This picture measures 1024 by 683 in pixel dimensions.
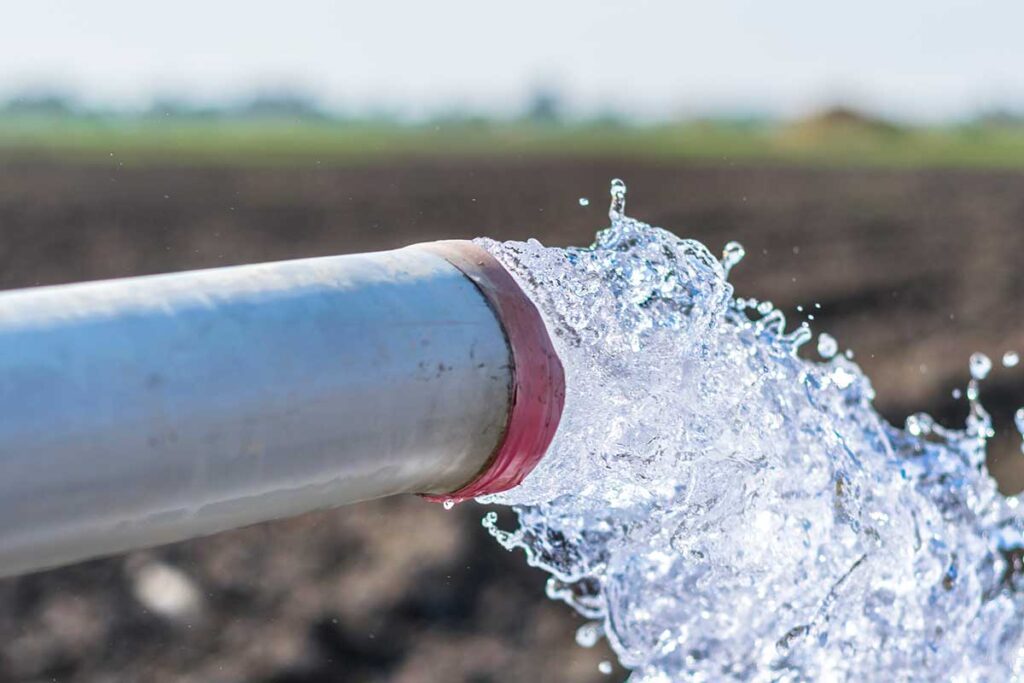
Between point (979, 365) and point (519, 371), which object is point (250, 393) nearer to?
point (519, 371)

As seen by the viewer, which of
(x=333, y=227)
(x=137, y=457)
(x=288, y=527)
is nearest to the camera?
(x=137, y=457)

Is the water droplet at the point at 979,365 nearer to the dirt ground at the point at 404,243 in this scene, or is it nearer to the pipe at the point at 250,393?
the dirt ground at the point at 404,243

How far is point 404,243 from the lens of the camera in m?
12.0

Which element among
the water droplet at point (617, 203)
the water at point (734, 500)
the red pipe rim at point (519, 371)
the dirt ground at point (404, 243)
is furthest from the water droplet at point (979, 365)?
the red pipe rim at point (519, 371)

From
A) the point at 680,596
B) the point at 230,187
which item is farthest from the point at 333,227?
the point at 680,596

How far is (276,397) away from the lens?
0.92 metres

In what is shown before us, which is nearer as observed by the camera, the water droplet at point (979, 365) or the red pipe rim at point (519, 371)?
the red pipe rim at point (519, 371)

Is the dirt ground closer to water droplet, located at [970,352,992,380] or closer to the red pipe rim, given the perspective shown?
water droplet, located at [970,352,992,380]

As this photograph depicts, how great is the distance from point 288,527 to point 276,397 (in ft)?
14.5

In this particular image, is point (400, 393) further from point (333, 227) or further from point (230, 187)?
point (230, 187)

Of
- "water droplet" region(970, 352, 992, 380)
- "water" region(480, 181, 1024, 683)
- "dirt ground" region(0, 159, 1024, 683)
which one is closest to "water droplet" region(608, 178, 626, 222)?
"water" region(480, 181, 1024, 683)

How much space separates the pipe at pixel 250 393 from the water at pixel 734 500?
0.55 feet

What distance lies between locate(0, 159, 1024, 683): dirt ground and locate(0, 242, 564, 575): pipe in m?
3.19

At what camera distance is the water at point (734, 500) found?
148cm
